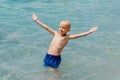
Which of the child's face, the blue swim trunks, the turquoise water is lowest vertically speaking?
the turquoise water

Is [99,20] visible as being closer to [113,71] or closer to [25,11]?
[25,11]

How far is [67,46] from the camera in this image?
8.30 m

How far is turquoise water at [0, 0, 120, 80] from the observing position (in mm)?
6738

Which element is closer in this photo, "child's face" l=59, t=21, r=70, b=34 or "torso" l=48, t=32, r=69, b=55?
"child's face" l=59, t=21, r=70, b=34

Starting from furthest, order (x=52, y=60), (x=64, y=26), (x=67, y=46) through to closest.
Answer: (x=67, y=46)
(x=52, y=60)
(x=64, y=26)

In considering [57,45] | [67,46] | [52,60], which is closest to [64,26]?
[57,45]

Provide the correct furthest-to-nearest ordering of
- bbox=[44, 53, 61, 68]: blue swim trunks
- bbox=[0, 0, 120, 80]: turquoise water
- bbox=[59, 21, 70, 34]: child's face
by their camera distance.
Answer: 1. bbox=[0, 0, 120, 80]: turquoise water
2. bbox=[44, 53, 61, 68]: blue swim trunks
3. bbox=[59, 21, 70, 34]: child's face

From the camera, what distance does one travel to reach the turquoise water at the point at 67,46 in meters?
6.74

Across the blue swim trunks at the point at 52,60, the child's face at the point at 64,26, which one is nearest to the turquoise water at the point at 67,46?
the blue swim trunks at the point at 52,60

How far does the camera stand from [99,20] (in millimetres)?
10883

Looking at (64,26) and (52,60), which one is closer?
(64,26)

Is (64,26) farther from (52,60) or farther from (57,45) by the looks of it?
(52,60)

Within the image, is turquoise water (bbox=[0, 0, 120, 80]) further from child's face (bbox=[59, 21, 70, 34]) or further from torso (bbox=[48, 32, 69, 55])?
child's face (bbox=[59, 21, 70, 34])

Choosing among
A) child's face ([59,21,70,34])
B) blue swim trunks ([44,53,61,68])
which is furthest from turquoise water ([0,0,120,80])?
child's face ([59,21,70,34])
